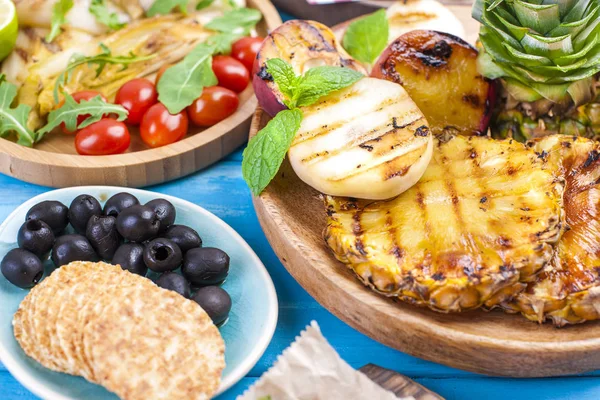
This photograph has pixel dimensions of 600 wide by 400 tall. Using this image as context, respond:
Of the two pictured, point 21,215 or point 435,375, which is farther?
point 21,215

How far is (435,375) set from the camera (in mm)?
2521

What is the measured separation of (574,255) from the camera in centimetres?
235

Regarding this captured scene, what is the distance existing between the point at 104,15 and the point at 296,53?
135 cm

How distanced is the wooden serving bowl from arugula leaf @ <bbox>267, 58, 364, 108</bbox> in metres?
0.50

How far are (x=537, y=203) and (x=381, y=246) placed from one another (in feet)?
1.81

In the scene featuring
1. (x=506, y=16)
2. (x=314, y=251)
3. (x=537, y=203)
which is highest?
(x=506, y=16)

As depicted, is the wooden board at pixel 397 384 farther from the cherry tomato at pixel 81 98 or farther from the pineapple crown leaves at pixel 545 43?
the cherry tomato at pixel 81 98

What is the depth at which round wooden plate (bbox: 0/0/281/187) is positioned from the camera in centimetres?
310

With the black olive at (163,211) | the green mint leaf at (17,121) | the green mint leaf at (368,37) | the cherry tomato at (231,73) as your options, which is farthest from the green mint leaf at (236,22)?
the black olive at (163,211)

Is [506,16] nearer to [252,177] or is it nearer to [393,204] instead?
[393,204]

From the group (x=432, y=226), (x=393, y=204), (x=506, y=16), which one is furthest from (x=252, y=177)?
(x=506, y=16)

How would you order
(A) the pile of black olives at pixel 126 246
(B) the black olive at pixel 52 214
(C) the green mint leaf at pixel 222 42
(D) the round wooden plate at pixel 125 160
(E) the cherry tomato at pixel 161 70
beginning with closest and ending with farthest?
(A) the pile of black olives at pixel 126 246 → (B) the black olive at pixel 52 214 → (D) the round wooden plate at pixel 125 160 → (E) the cherry tomato at pixel 161 70 → (C) the green mint leaf at pixel 222 42

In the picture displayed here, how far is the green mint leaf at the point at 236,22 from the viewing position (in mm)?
3826

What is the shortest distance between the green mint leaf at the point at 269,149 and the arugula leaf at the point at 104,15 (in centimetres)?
149
